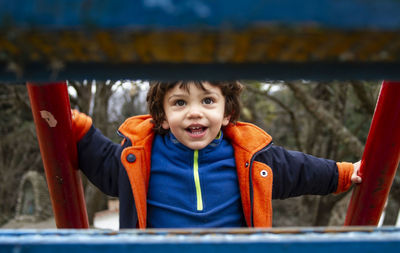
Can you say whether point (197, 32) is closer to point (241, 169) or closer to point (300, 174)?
point (241, 169)

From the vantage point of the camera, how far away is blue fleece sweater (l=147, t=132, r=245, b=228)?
1.37 m

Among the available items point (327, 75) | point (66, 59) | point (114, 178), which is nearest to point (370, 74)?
point (327, 75)

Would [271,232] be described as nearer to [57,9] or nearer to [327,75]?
[327,75]

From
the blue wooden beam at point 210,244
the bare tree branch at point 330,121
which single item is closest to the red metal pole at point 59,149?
the blue wooden beam at point 210,244

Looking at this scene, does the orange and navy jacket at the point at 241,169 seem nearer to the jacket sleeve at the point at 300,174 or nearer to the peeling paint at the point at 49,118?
the jacket sleeve at the point at 300,174

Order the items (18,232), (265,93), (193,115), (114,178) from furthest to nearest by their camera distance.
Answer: (265,93) < (114,178) < (193,115) < (18,232)

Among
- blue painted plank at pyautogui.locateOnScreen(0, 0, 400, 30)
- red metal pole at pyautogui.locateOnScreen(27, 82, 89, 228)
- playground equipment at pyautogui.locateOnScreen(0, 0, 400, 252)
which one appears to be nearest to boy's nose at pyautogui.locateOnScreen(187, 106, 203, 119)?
red metal pole at pyautogui.locateOnScreen(27, 82, 89, 228)

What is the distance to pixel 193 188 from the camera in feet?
4.63

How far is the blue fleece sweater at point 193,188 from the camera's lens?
137 cm

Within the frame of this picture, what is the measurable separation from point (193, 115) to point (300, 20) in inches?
41.2

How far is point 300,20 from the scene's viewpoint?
0.32 m

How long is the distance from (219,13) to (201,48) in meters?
0.04

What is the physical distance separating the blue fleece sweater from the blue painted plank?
3.65 feet

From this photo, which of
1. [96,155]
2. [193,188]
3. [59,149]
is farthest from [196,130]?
[59,149]
